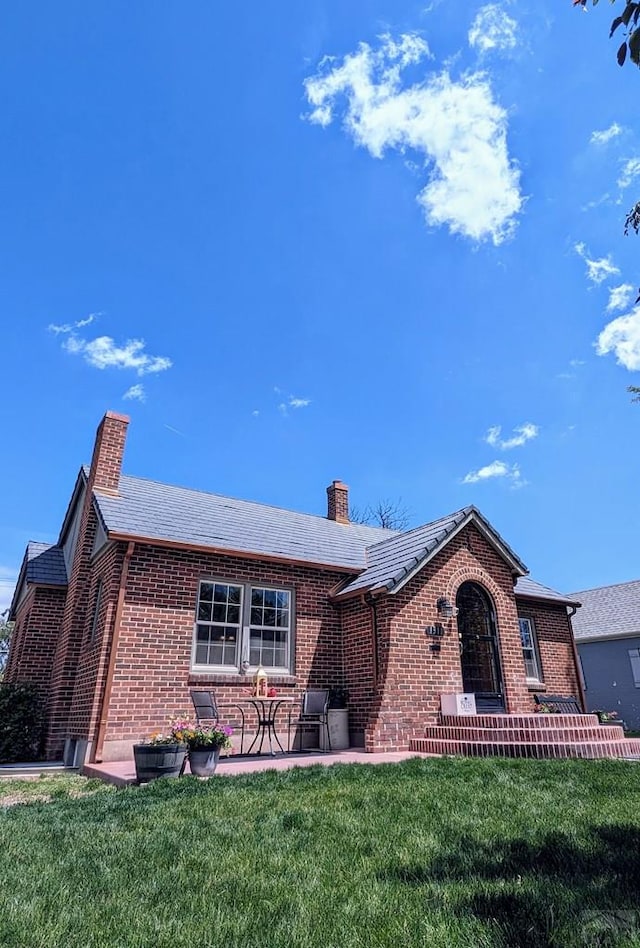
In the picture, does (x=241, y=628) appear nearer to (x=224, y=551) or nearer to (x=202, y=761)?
(x=224, y=551)

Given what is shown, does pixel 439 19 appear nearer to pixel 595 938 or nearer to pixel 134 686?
pixel 595 938

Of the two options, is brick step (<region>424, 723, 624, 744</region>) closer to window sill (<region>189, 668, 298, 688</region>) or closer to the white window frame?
window sill (<region>189, 668, 298, 688</region>)

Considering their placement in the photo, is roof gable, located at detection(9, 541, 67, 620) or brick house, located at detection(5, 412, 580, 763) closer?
brick house, located at detection(5, 412, 580, 763)

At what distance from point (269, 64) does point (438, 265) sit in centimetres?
547

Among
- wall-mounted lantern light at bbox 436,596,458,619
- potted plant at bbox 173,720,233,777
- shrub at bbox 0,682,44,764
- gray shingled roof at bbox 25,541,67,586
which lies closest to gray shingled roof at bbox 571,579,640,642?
wall-mounted lantern light at bbox 436,596,458,619

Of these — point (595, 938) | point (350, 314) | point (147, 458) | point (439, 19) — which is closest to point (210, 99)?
point (439, 19)

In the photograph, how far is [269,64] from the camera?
9.77m

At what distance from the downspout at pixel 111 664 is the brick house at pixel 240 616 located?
0.9 inches

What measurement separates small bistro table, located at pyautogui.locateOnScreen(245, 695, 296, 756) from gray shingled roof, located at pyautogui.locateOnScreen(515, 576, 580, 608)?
7514mm

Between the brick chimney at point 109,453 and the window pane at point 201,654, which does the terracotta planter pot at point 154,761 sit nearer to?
the window pane at point 201,654

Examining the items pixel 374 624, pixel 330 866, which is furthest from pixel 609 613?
pixel 330 866

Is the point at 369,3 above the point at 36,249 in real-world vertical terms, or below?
above

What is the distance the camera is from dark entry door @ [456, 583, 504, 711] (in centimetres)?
1186

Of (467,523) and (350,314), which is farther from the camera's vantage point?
(350,314)
